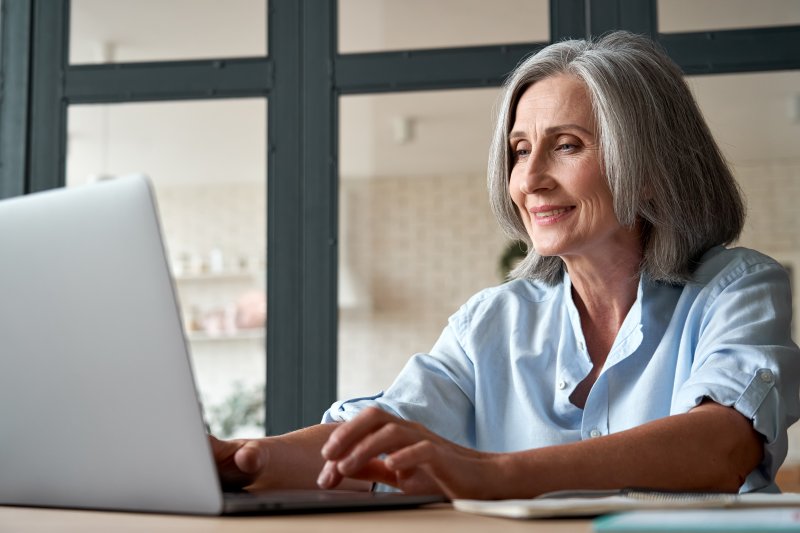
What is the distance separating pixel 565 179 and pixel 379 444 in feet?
2.96

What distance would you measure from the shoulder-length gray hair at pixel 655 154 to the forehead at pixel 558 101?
0.01 metres

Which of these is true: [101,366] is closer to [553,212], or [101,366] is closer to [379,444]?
[379,444]

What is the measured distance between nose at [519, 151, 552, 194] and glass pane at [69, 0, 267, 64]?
129 cm

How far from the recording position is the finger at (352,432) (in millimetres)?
1076

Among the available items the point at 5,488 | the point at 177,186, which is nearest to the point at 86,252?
the point at 5,488

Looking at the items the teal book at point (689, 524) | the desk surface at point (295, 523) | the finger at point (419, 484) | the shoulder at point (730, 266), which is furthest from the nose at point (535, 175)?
the teal book at point (689, 524)

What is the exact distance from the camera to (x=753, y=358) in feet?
Result: 4.78

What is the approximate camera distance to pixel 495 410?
5.99ft

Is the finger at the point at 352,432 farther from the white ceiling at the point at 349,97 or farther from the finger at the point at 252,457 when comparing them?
the white ceiling at the point at 349,97

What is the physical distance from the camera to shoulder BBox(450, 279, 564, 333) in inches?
74.8

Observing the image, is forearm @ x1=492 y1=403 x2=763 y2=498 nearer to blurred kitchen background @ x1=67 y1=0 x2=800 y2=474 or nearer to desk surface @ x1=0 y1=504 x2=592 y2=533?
desk surface @ x1=0 y1=504 x2=592 y2=533

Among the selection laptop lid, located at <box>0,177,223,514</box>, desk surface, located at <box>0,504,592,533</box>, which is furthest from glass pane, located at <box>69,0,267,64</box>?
desk surface, located at <box>0,504,592,533</box>

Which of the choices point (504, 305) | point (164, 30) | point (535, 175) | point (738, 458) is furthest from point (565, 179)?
point (164, 30)

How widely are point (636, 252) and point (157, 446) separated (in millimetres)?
1190
